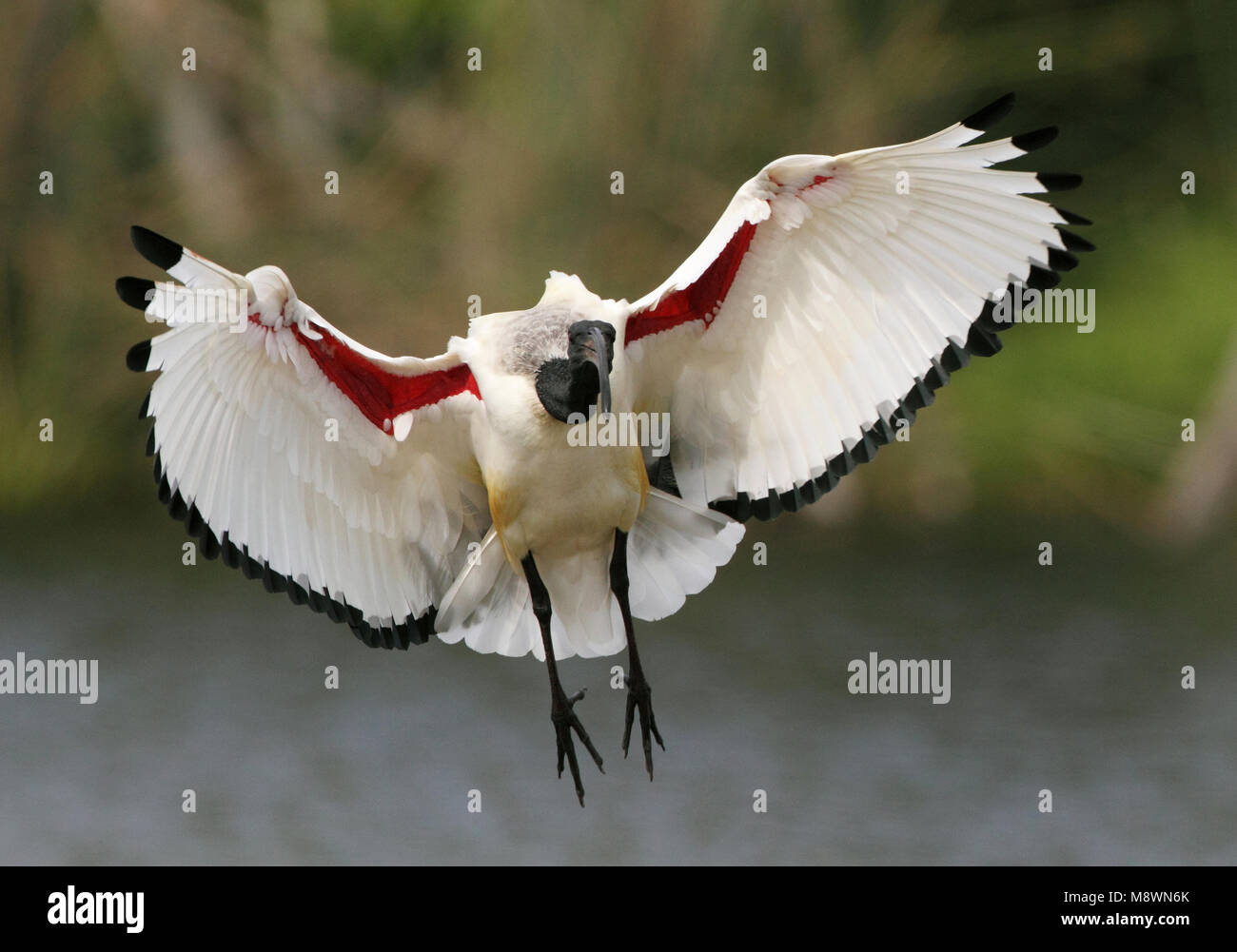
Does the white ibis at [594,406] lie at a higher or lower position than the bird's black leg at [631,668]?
higher

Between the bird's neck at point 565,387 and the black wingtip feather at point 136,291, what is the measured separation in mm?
843

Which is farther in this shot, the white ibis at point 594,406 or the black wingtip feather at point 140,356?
the white ibis at point 594,406

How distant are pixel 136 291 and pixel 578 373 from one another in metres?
0.92

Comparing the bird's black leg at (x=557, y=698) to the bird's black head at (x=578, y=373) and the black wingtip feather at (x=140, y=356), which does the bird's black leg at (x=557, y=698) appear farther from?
the black wingtip feather at (x=140, y=356)

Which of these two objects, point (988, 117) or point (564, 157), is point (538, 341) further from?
point (564, 157)

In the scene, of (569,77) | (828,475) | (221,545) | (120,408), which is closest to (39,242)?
(120,408)

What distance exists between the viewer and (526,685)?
26.0 ft

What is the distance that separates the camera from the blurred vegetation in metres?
7.29

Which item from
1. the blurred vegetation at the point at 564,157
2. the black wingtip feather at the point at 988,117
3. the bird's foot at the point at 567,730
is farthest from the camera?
the blurred vegetation at the point at 564,157

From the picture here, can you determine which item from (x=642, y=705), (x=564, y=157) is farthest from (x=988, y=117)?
(x=564, y=157)

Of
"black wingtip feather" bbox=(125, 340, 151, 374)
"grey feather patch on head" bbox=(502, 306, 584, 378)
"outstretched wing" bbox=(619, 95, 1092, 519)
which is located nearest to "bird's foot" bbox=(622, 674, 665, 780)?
"outstretched wing" bbox=(619, 95, 1092, 519)

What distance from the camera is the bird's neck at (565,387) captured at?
11.9ft

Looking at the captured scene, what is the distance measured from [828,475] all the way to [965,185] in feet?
2.51

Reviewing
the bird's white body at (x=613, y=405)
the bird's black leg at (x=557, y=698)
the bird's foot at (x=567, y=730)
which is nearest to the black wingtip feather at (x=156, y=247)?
the bird's white body at (x=613, y=405)
